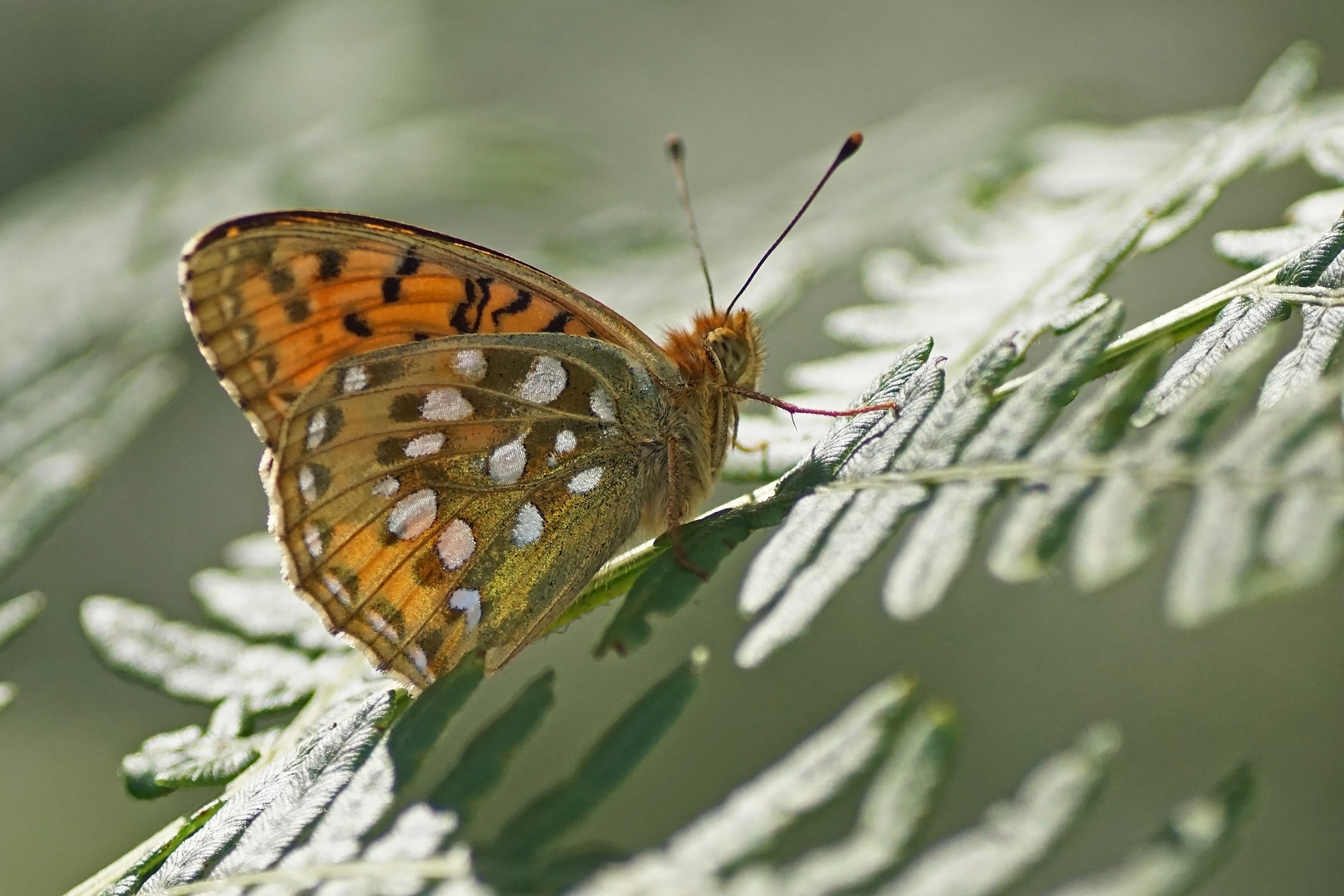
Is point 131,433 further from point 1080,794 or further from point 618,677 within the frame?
point 618,677

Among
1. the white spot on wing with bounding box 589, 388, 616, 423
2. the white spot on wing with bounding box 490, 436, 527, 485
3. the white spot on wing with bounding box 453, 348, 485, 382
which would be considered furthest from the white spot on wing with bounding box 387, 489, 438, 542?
the white spot on wing with bounding box 589, 388, 616, 423

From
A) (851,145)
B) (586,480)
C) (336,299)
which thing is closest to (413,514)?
(586,480)

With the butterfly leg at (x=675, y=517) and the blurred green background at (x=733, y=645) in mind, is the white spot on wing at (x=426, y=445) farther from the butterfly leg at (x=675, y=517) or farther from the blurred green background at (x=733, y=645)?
the blurred green background at (x=733, y=645)

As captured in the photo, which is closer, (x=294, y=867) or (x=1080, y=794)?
(x=1080, y=794)

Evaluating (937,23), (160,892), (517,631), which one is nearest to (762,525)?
(517,631)

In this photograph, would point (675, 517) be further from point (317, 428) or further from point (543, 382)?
point (317, 428)
